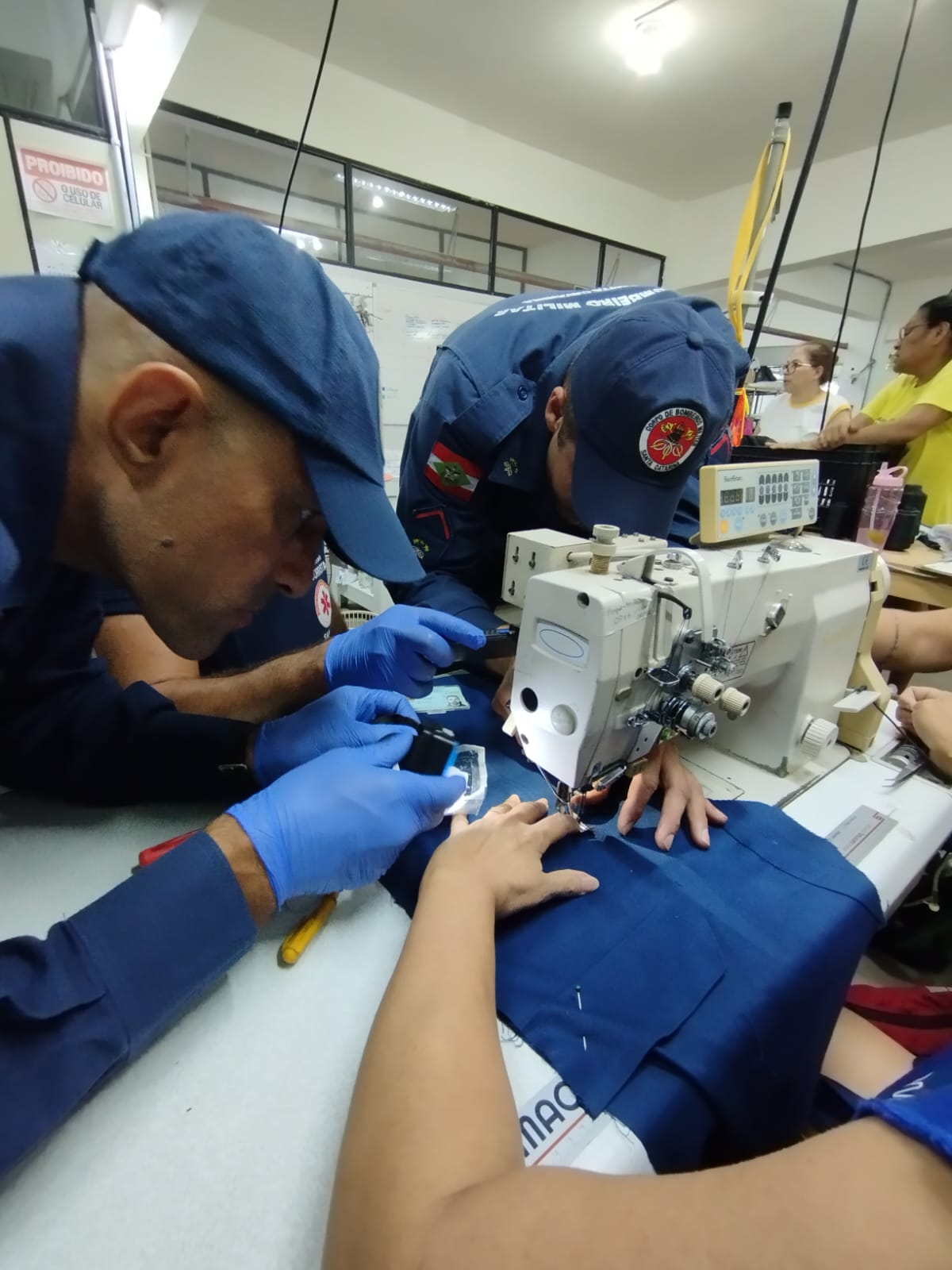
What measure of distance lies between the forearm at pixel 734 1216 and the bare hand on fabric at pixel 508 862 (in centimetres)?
30

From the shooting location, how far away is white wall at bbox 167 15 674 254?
2.97m

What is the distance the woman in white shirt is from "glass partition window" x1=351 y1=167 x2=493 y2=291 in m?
2.34

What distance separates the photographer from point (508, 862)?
76cm

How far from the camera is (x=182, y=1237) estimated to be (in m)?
0.46

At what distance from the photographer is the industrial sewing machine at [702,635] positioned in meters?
0.80

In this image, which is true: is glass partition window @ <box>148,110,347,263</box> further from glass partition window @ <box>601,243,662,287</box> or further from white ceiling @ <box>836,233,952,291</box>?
white ceiling @ <box>836,233,952,291</box>

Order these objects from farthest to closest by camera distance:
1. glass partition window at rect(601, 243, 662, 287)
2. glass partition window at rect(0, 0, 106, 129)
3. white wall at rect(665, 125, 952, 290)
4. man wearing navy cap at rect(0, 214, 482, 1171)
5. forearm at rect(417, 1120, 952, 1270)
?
glass partition window at rect(601, 243, 662, 287)
white wall at rect(665, 125, 952, 290)
glass partition window at rect(0, 0, 106, 129)
man wearing navy cap at rect(0, 214, 482, 1171)
forearm at rect(417, 1120, 952, 1270)

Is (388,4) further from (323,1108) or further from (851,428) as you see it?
(323,1108)

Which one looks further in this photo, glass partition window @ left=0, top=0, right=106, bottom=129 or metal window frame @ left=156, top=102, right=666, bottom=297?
metal window frame @ left=156, top=102, right=666, bottom=297

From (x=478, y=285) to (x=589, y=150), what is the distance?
3.96ft

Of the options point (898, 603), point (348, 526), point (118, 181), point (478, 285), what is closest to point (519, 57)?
point (478, 285)

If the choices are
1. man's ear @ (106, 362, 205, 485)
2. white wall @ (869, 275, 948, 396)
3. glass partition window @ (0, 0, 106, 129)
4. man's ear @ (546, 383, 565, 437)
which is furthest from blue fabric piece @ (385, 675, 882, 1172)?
white wall @ (869, 275, 948, 396)

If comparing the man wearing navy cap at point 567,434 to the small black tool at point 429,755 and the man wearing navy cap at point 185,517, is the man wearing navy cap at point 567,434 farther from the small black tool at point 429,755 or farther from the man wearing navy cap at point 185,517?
the man wearing navy cap at point 185,517

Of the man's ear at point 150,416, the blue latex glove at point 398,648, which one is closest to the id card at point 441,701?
the blue latex glove at point 398,648
